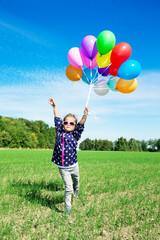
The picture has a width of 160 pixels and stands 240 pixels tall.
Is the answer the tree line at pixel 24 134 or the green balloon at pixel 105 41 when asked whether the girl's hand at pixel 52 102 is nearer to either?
the green balloon at pixel 105 41

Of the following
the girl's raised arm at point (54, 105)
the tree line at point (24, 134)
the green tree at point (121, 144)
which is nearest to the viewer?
the girl's raised arm at point (54, 105)

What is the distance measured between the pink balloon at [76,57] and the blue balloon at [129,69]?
1.11 m

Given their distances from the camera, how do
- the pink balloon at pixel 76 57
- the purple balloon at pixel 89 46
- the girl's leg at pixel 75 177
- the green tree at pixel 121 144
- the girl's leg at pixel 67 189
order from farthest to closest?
the green tree at pixel 121 144
the pink balloon at pixel 76 57
the purple balloon at pixel 89 46
the girl's leg at pixel 75 177
the girl's leg at pixel 67 189

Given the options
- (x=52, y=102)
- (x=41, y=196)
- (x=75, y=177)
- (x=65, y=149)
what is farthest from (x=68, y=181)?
(x=52, y=102)

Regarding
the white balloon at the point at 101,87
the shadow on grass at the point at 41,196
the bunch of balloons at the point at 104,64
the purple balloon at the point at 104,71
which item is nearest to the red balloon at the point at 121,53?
the bunch of balloons at the point at 104,64

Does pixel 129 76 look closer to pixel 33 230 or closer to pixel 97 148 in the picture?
pixel 33 230

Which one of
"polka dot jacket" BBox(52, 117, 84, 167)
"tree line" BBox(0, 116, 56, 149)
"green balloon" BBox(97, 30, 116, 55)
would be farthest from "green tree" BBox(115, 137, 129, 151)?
"polka dot jacket" BBox(52, 117, 84, 167)

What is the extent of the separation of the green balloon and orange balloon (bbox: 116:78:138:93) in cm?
89

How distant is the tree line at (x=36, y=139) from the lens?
5581 centimetres

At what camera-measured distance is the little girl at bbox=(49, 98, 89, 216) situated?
138 inches

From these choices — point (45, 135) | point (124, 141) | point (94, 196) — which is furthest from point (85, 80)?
point (124, 141)

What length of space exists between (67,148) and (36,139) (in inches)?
2649

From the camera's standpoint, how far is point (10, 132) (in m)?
56.0

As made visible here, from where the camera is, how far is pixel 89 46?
16.2 ft
